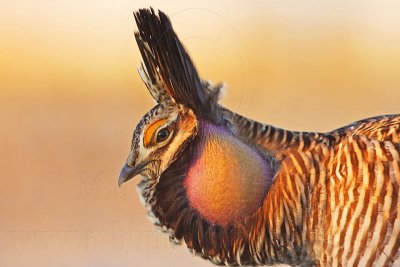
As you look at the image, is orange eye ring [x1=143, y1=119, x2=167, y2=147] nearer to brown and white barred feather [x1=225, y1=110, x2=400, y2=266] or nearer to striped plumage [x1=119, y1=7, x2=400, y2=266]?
striped plumage [x1=119, y1=7, x2=400, y2=266]

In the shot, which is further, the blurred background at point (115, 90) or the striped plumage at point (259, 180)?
the blurred background at point (115, 90)

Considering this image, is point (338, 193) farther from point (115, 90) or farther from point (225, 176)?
point (115, 90)

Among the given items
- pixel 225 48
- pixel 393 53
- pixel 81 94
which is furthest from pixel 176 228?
pixel 393 53

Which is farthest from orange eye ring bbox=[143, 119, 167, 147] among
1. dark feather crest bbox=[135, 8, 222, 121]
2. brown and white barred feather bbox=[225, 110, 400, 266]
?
brown and white barred feather bbox=[225, 110, 400, 266]

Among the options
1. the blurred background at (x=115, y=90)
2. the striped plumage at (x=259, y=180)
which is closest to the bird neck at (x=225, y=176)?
the striped plumage at (x=259, y=180)

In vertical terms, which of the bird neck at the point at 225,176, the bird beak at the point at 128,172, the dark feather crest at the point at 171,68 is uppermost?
the dark feather crest at the point at 171,68

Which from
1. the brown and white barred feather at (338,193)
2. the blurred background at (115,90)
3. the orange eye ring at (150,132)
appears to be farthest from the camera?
the blurred background at (115,90)

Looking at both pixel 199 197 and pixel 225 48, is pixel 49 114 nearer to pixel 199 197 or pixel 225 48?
pixel 225 48

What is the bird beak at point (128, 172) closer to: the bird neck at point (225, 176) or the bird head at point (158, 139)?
the bird head at point (158, 139)
